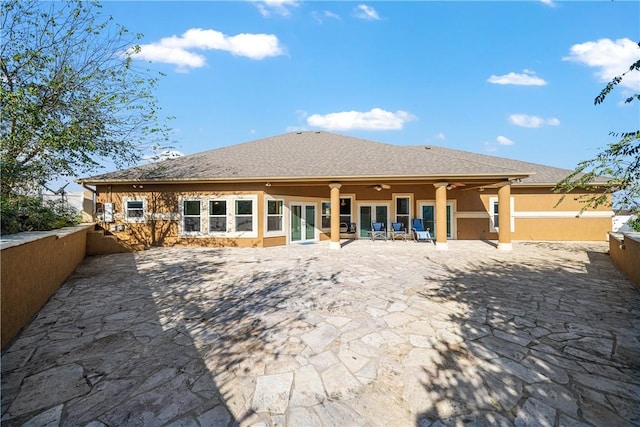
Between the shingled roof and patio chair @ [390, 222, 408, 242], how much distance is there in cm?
317

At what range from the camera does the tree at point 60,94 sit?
702cm

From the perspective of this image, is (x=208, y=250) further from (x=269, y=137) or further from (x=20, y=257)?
(x=269, y=137)

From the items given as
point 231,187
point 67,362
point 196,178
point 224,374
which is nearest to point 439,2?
point 231,187

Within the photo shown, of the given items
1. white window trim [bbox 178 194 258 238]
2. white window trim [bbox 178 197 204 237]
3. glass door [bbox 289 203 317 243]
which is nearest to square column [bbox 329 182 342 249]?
glass door [bbox 289 203 317 243]

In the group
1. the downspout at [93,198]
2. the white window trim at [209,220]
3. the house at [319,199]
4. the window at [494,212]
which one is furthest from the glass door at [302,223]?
the window at [494,212]

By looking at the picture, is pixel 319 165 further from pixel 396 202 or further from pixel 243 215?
pixel 396 202

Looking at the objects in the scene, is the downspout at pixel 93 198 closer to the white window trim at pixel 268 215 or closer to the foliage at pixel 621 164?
the white window trim at pixel 268 215

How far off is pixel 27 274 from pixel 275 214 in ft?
27.6

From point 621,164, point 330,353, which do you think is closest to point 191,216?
point 330,353

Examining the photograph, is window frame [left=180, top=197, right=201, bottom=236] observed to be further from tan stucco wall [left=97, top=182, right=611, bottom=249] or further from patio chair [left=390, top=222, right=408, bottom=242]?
patio chair [left=390, top=222, right=408, bottom=242]

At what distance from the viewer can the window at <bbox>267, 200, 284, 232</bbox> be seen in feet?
39.9

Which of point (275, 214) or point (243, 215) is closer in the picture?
point (243, 215)

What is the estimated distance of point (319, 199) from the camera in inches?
543

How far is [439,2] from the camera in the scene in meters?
10.6
